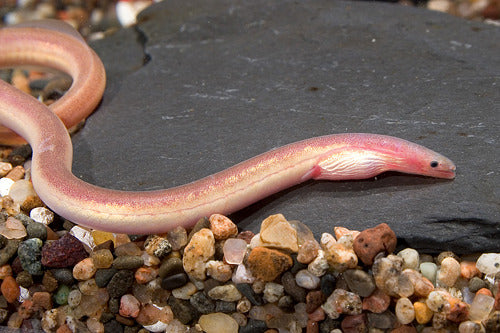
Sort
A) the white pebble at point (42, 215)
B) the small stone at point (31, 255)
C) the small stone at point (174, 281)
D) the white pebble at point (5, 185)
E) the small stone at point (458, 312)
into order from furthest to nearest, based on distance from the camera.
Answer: the white pebble at point (5, 185) → the white pebble at point (42, 215) → the small stone at point (31, 255) → the small stone at point (174, 281) → the small stone at point (458, 312)

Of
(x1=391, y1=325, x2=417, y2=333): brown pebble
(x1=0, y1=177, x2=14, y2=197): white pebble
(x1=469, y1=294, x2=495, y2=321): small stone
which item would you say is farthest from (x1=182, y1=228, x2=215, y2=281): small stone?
(x1=0, y1=177, x2=14, y2=197): white pebble

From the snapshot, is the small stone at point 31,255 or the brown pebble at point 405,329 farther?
the small stone at point 31,255

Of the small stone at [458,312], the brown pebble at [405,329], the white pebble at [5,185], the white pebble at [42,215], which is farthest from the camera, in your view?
the white pebble at [5,185]

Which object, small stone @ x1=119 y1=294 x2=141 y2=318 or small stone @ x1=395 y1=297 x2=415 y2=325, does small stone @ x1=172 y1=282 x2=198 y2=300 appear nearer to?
small stone @ x1=119 y1=294 x2=141 y2=318

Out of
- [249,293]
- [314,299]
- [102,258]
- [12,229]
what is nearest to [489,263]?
[314,299]

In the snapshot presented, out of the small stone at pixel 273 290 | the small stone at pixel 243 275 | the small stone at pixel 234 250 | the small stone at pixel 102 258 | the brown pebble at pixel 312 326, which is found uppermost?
the small stone at pixel 234 250

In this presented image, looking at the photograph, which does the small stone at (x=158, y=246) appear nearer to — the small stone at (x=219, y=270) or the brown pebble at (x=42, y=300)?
the small stone at (x=219, y=270)

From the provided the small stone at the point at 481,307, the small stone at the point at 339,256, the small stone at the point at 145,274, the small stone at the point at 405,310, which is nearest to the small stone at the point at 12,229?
the small stone at the point at 145,274
